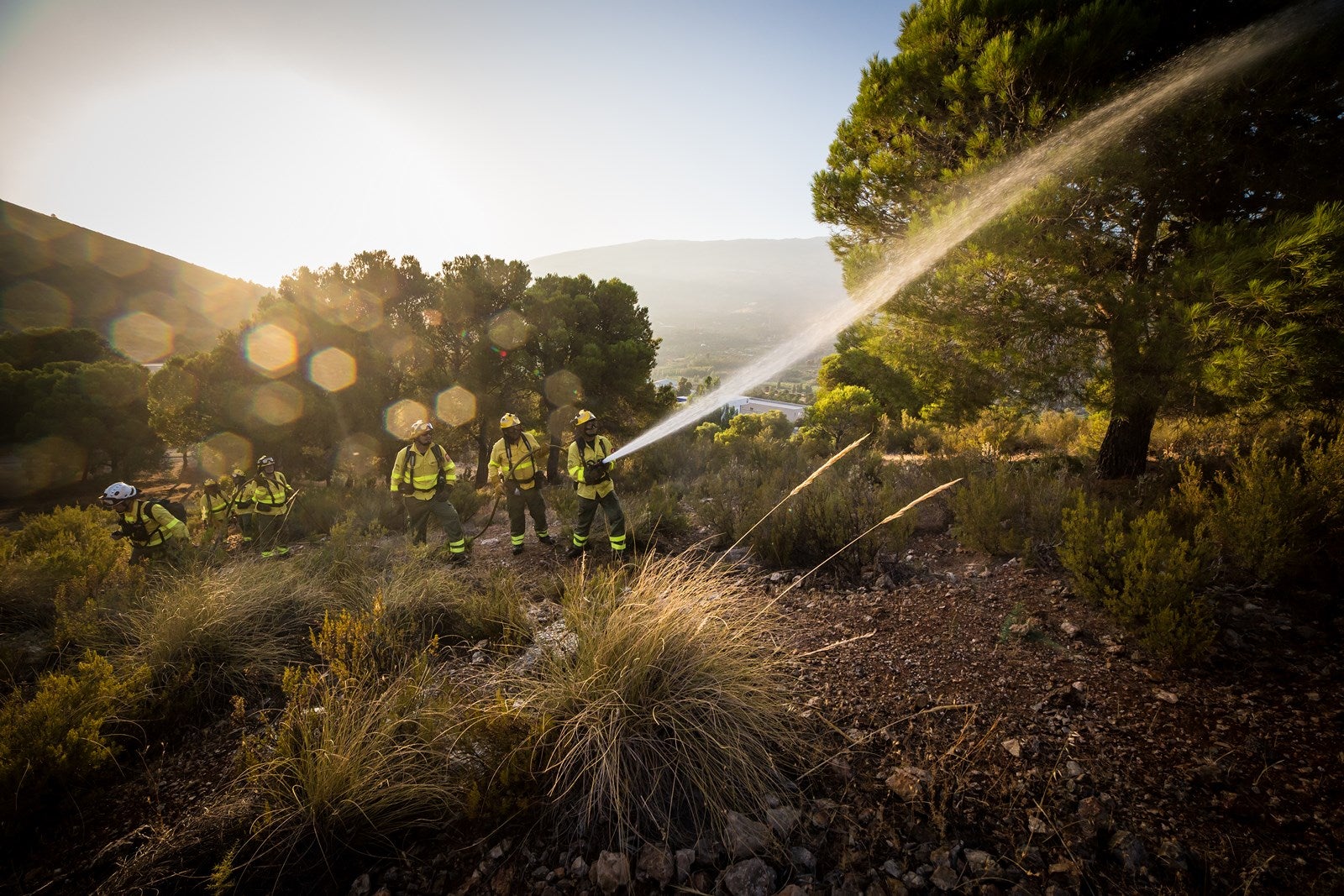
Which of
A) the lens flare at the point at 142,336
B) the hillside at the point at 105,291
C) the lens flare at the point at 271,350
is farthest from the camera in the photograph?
the lens flare at the point at 142,336

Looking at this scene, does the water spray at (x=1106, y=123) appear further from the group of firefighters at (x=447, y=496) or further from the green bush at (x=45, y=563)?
the green bush at (x=45, y=563)

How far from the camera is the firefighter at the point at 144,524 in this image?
267 inches

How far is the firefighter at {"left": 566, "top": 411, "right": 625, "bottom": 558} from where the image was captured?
6227mm

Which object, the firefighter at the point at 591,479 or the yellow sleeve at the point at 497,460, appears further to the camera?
the yellow sleeve at the point at 497,460

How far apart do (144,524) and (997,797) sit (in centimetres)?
1025

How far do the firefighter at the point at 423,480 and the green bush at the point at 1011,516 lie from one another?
6.46 m

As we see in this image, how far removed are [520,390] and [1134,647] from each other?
16.5 m

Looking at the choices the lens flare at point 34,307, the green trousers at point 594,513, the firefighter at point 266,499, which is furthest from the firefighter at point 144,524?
the lens flare at point 34,307

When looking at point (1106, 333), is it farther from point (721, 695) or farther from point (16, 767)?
point (16, 767)

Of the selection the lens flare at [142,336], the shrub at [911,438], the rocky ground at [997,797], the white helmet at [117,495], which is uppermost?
the lens flare at [142,336]

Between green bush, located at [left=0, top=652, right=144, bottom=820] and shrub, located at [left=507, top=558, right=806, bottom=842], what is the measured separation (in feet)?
7.04

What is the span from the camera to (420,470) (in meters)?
6.99

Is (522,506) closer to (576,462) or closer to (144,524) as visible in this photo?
(576,462)

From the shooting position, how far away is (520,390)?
16844 millimetres
